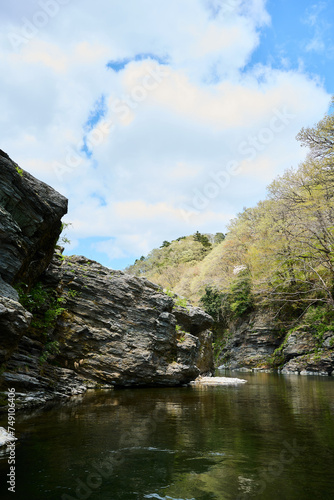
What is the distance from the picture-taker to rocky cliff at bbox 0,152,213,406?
973 centimetres

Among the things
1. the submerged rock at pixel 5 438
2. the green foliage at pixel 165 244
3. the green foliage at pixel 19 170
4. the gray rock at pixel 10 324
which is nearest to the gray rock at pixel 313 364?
the gray rock at pixel 10 324

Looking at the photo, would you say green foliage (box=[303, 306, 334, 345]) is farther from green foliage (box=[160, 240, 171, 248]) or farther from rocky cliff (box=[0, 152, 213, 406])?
green foliage (box=[160, 240, 171, 248])

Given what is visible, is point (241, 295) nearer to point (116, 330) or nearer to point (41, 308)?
point (116, 330)

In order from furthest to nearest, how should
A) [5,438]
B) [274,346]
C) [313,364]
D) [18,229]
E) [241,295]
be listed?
1. [241,295]
2. [274,346]
3. [313,364]
4. [18,229]
5. [5,438]

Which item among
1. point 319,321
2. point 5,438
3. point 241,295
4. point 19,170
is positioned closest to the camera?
point 5,438

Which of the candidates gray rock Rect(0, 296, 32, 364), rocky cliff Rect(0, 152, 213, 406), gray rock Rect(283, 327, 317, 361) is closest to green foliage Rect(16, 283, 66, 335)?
rocky cliff Rect(0, 152, 213, 406)

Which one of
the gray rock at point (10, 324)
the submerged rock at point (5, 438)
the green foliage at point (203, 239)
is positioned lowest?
the submerged rock at point (5, 438)

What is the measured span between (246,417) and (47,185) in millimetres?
10023

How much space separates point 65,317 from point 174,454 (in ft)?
40.4

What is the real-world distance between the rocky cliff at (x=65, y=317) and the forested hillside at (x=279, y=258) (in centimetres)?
717

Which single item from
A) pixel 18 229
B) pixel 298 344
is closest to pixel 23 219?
pixel 18 229

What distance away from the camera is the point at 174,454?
5.85 metres

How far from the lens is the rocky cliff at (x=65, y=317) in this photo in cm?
973

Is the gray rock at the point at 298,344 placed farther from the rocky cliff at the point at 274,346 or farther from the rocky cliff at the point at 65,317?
the rocky cliff at the point at 65,317
